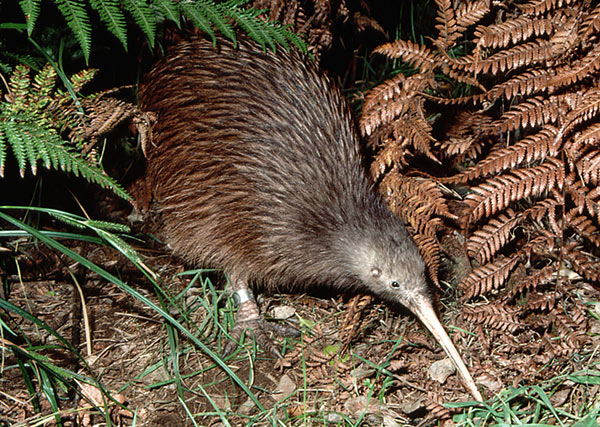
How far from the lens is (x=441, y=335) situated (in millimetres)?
3102

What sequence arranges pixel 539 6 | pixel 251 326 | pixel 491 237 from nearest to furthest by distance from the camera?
pixel 539 6 < pixel 491 237 < pixel 251 326

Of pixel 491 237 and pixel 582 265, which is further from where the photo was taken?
pixel 491 237

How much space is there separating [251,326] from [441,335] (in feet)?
3.24

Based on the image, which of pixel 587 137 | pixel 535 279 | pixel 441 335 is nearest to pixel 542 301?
pixel 535 279

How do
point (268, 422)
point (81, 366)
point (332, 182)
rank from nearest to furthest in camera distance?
point (268, 422) < point (81, 366) < point (332, 182)

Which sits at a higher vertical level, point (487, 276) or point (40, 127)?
point (40, 127)

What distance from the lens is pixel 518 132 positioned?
3.60 m

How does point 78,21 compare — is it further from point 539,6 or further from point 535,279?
point 535,279

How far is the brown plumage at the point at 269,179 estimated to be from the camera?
3.30 meters

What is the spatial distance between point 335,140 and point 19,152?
1.53 metres

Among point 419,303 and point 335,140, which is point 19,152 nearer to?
point 335,140

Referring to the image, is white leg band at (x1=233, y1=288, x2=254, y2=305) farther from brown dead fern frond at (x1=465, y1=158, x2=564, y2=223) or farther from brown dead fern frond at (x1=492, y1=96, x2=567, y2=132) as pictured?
brown dead fern frond at (x1=492, y1=96, x2=567, y2=132)

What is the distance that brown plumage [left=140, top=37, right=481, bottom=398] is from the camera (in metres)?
3.30

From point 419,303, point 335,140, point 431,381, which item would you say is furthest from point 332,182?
point 431,381
